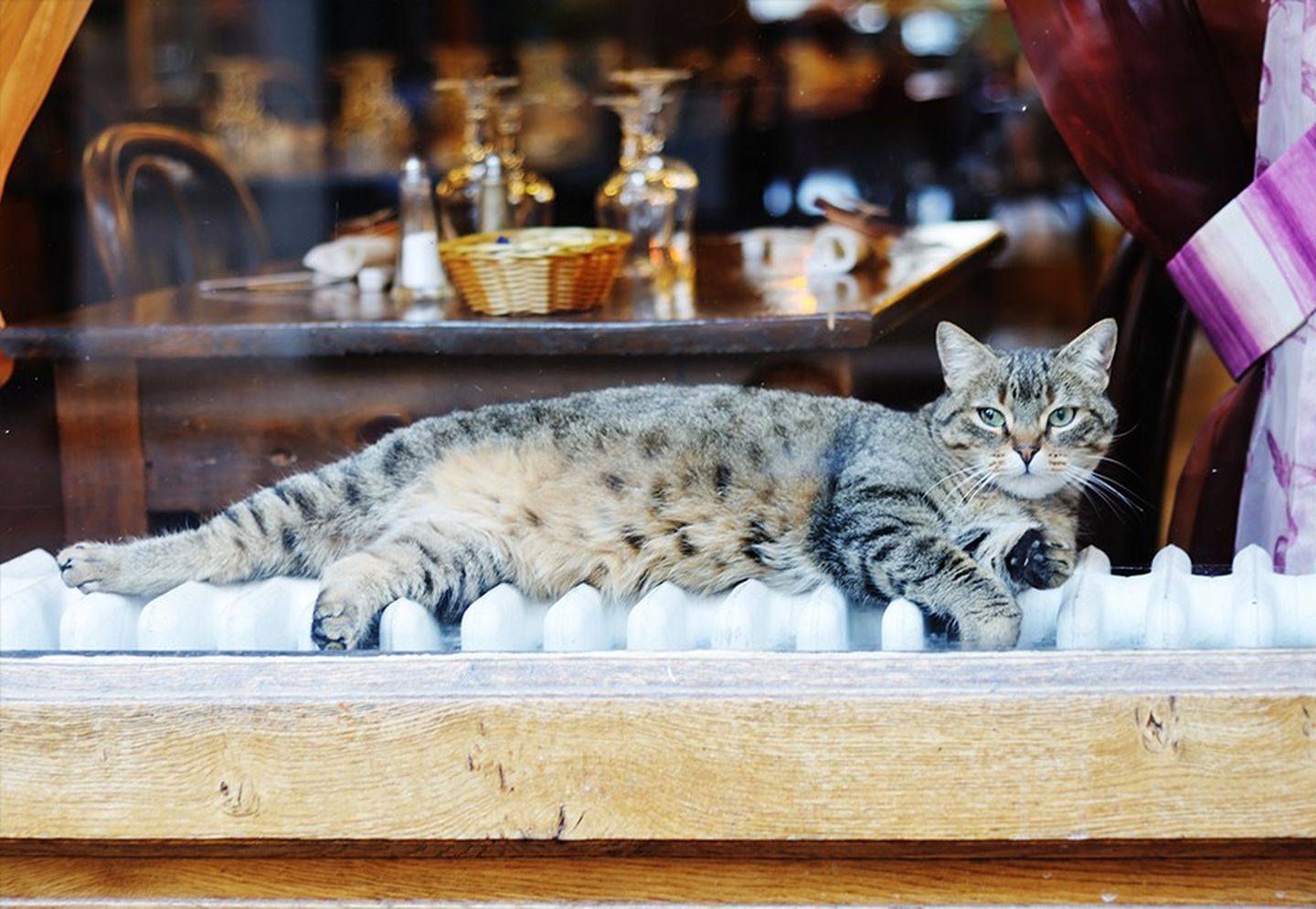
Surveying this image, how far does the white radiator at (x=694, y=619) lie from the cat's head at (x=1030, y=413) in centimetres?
11

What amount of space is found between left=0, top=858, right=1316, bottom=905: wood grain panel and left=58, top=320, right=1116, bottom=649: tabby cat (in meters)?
0.21

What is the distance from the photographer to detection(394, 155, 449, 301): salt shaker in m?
2.15

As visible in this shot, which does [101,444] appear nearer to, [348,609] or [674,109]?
[348,609]

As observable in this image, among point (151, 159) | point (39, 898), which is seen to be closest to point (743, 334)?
point (39, 898)

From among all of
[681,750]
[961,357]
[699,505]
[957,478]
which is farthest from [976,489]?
[681,750]

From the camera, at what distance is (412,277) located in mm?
2184

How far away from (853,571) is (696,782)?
27 centimetres

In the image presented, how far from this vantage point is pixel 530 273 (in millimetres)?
1888

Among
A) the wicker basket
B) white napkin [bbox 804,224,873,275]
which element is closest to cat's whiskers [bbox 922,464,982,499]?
the wicker basket

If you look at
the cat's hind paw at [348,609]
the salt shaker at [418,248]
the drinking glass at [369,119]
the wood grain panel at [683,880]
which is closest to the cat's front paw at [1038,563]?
the wood grain panel at [683,880]

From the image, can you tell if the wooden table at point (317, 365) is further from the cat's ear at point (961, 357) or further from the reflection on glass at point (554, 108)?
the reflection on glass at point (554, 108)

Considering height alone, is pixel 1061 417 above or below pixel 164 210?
below

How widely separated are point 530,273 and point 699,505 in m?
0.55

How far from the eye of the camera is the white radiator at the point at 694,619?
128 centimetres
